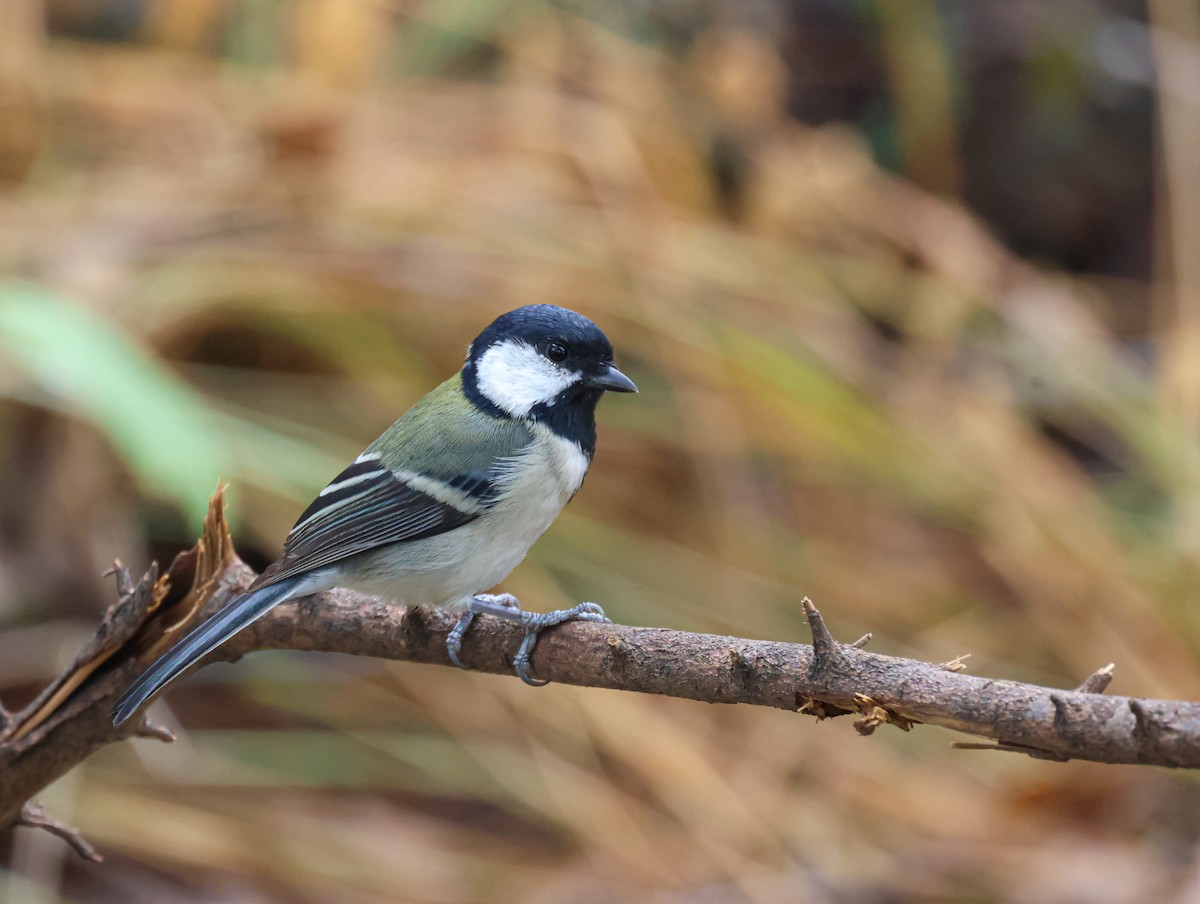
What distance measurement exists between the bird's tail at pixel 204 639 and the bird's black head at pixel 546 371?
0.50m

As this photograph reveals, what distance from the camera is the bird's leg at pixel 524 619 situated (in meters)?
1.61

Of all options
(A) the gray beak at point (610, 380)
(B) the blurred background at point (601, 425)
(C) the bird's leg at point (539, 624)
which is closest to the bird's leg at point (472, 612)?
(C) the bird's leg at point (539, 624)

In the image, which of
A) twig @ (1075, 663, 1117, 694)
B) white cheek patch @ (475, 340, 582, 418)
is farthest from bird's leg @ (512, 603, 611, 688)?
twig @ (1075, 663, 1117, 694)

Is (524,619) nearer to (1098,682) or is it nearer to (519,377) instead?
(519,377)

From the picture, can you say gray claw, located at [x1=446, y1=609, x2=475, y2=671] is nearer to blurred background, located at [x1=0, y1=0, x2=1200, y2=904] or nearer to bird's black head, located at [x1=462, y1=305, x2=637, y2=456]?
bird's black head, located at [x1=462, y1=305, x2=637, y2=456]

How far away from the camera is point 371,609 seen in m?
1.83

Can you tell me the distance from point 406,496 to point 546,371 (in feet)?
1.02

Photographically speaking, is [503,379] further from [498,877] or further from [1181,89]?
[1181,89]

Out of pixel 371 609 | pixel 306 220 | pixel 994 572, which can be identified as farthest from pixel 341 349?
pixel 994 572

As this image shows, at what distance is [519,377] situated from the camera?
6.75ft

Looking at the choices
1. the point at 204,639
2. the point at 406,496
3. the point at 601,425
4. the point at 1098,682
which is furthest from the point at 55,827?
the point at 601,425

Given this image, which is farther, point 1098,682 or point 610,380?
point 610,380

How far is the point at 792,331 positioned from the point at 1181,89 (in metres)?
1.81

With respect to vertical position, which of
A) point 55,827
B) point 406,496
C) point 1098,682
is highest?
point 1098,682
